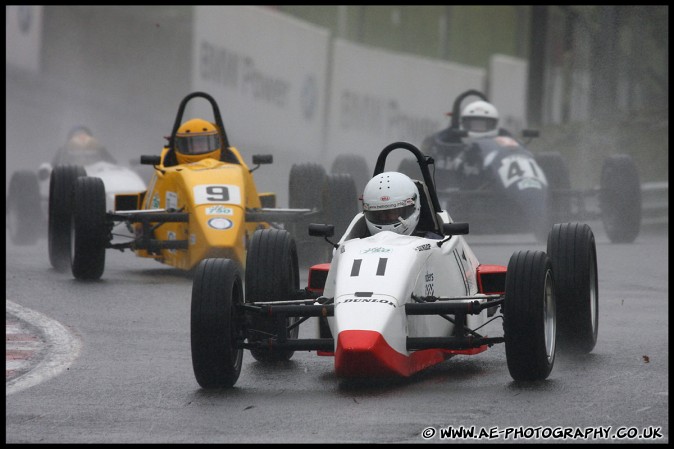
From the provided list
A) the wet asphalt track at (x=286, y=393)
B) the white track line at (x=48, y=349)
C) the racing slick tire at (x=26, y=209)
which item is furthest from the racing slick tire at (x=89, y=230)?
the racing slick tire at (x=26, y=209)

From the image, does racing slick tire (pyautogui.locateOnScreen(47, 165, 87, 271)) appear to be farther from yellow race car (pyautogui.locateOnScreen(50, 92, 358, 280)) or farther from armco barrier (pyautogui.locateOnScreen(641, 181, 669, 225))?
armco barrier (pyautogui.locateOnScreen(641, 181, 669, 225))

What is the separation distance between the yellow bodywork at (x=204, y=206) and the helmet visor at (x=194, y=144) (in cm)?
44

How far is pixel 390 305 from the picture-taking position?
950cm

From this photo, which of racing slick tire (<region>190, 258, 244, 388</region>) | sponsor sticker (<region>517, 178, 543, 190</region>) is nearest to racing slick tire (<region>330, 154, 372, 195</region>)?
sponsor sticker (<region>517, 178, 543, 190</region>)

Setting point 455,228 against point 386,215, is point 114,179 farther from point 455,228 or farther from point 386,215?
point 455,228

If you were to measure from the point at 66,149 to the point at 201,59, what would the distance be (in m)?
7.21

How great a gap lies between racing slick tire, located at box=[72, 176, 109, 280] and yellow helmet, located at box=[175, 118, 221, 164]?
62.6 inches

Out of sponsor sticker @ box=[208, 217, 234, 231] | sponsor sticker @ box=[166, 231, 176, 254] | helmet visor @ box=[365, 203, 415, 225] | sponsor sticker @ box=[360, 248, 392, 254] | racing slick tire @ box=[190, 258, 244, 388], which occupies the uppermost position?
helmet visor @ box=[365, 203, 415, 225]

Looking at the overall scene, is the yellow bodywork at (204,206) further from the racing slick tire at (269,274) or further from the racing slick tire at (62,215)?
the racing slick tire at (269,274)

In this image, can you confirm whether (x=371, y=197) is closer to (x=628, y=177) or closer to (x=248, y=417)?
(x=248, y=417)

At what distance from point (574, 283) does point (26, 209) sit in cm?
1328

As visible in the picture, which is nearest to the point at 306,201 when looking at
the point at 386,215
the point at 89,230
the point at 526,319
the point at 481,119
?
the point at 89,230

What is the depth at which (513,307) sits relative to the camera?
952 centimetres

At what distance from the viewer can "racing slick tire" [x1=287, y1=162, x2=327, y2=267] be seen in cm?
1811
